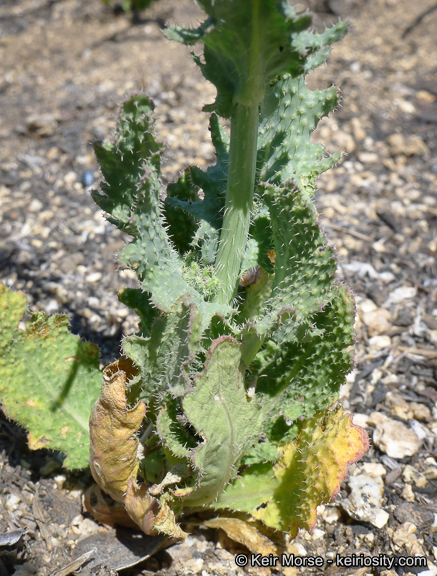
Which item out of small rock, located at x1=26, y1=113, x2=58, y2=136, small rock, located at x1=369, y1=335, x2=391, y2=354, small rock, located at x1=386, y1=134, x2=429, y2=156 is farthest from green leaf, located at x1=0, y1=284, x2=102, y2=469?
small rock, located at x1=386, y1=134, x2=429, y2=156

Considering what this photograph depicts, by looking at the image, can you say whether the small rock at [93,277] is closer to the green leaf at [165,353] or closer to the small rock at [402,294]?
the green leaf at [165,353]

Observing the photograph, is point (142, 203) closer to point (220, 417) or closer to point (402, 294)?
point (220, 417)

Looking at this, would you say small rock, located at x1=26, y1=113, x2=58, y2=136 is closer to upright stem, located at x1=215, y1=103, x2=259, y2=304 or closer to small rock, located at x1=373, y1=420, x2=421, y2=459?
upright stem, located at x1=215, y1=103, x2=259, y2=304

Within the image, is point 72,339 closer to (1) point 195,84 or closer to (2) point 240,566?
(2) point 240,566

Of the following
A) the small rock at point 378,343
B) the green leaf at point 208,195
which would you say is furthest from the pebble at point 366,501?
the green leaf at point 208,195

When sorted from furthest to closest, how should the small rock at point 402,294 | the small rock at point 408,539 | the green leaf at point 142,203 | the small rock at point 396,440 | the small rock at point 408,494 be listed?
the small rock at point 402,294 < the small rock at point 396,440 < the small rock at point 408,494 < the small rock at point 408,539 < the green leaf at point 142,203

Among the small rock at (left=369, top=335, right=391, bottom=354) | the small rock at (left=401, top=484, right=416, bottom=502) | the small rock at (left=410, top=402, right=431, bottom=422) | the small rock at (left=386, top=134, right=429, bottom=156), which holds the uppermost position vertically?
the small rock at (left=386, top=134, right=429, bottom=156)

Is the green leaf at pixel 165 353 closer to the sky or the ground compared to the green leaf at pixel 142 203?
closer to the ground
